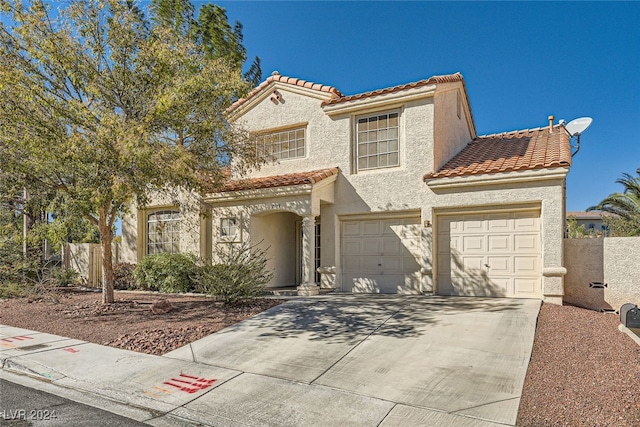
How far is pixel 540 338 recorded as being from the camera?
7.05 meters

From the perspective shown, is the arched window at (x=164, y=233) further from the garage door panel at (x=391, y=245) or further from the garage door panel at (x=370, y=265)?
the garage door panel at (x=391, y=245)

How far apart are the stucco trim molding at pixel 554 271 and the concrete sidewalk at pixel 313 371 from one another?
125 centimetres

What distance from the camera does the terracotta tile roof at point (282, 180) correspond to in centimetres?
1202

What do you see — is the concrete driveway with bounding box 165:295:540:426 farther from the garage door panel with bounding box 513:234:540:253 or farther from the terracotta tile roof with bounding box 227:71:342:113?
the terracotta tile roof with bounding box 227:71:342:113

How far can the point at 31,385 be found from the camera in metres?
5.88

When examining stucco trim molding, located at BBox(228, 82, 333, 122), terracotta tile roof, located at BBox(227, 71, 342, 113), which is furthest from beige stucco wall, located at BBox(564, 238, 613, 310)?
stucco trim molding, located at BBox(228, 82, 333, 122)

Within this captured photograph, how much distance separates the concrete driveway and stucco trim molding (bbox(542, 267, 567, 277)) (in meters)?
0.80

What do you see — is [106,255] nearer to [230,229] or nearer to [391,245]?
[230,229]

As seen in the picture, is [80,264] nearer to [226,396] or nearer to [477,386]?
[226,396]

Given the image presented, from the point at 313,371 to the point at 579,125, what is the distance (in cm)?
1124

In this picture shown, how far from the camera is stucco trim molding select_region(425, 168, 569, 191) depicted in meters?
9.99

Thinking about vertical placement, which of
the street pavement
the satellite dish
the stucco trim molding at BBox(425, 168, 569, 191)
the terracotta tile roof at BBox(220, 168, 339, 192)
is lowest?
the street pavement

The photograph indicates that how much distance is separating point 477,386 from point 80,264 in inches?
650

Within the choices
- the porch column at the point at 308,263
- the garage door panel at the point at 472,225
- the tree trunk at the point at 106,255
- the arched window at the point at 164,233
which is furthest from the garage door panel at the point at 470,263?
the arched window at the point at 164,233
